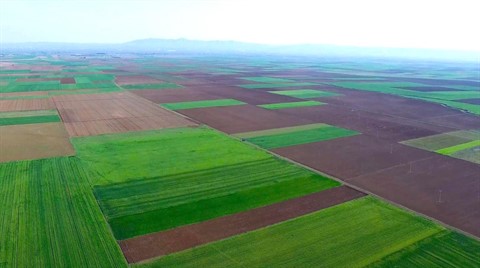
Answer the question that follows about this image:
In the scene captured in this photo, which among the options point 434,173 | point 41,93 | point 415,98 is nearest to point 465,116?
point 415,98

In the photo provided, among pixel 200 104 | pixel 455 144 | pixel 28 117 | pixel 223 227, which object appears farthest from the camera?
pixel 200 104

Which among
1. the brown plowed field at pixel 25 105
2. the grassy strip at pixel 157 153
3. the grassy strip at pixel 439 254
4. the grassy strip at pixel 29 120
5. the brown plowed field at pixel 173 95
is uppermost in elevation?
the brown plowed field at pixel 173 95

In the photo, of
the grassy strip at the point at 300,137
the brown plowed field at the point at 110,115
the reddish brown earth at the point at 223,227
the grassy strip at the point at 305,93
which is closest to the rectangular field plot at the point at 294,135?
the grassy strip at the point at 300,137

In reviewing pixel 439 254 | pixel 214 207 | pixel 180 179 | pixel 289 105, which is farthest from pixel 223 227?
pixel 289 105

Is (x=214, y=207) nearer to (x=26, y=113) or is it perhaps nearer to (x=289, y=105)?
(x=26, y=113)

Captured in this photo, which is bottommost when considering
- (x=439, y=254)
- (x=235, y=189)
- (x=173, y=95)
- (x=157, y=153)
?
(x=439, y=254)

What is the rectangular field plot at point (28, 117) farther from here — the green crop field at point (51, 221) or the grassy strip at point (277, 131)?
the grassy strip at point (277, 131)
